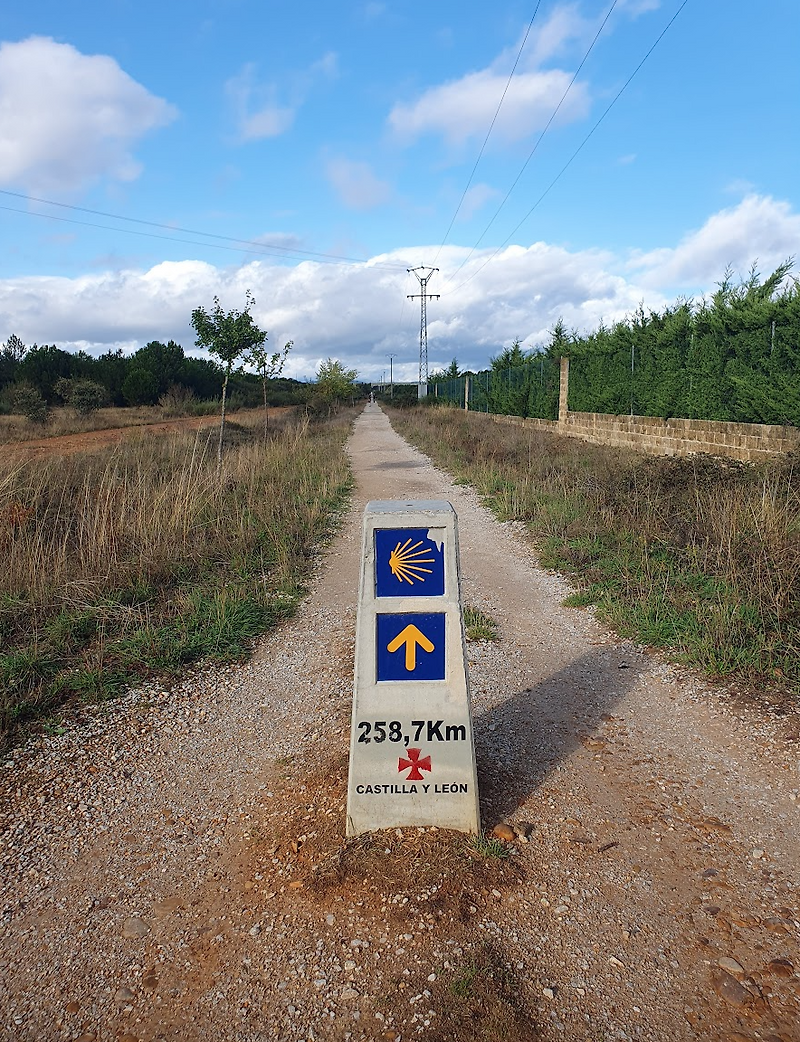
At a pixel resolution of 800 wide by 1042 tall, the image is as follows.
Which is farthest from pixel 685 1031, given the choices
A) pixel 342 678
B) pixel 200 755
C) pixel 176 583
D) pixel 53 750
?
pixel 176 583

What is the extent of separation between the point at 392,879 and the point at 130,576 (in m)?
4.38

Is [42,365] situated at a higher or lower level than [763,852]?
higher

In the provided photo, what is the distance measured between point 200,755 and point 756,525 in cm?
492

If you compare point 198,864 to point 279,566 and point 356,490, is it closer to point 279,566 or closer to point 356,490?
point 279,566

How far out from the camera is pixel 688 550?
260 inches

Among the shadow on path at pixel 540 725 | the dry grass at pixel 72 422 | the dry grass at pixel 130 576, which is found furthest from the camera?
the dry grass at pixel 72 422

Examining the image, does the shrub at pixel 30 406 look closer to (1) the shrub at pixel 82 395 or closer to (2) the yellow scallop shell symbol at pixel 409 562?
(1) the shrub at pixel 82 395

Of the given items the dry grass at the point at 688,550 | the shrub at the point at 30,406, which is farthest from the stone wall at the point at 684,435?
the shrub at the point at 30,406

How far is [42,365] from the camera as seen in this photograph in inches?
1656

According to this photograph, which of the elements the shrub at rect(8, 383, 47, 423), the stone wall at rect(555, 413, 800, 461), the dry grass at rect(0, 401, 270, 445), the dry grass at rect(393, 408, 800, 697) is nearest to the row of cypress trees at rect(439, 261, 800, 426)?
the stone wall at rect(555, 413, 800, 461)

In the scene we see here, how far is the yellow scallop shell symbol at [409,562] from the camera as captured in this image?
9.78ft

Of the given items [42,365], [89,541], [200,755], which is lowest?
[200,755]

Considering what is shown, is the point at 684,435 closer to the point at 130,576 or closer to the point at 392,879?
the point at 130,576

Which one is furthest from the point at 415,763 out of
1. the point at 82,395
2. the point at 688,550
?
the point at 82,395
